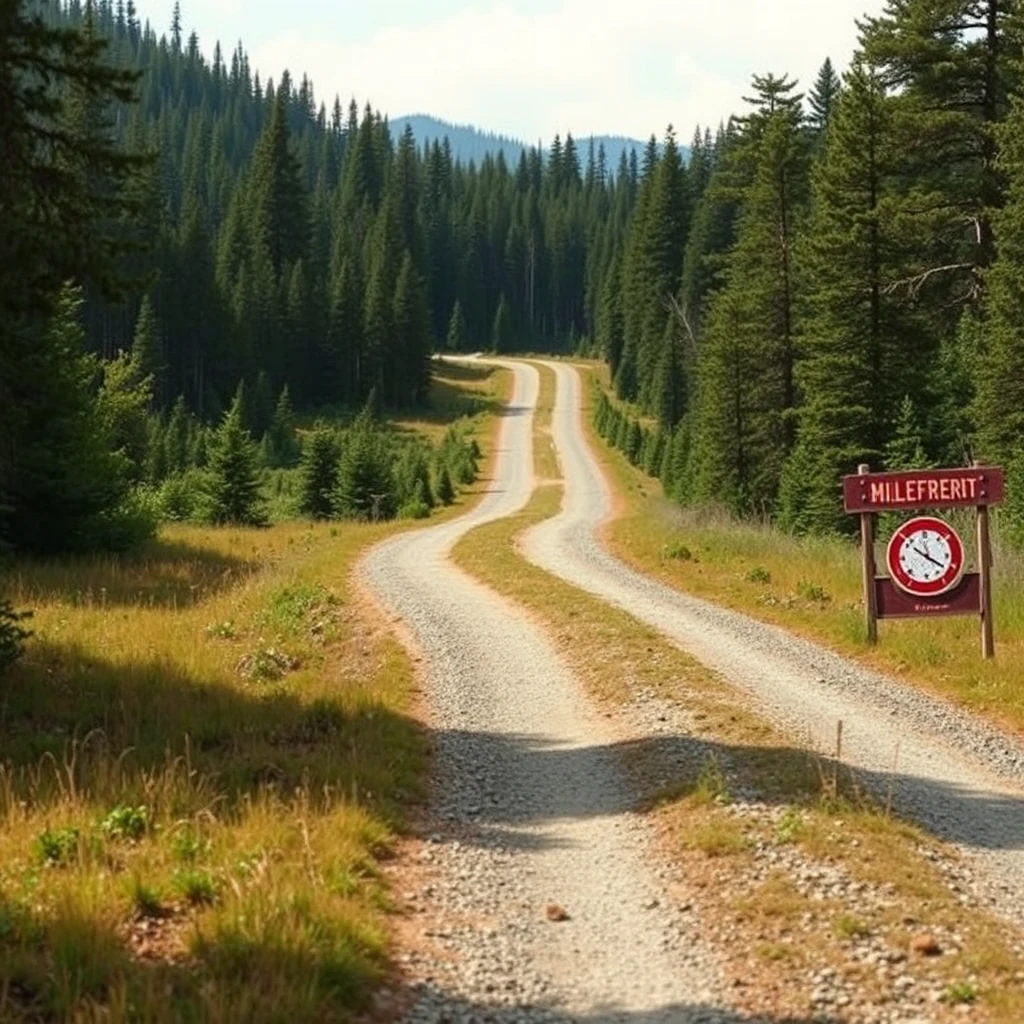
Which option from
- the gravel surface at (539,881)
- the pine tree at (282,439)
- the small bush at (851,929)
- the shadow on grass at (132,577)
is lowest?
the gravel surface at (539,881)

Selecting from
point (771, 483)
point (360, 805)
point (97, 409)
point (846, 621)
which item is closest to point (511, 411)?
point (771, 483)

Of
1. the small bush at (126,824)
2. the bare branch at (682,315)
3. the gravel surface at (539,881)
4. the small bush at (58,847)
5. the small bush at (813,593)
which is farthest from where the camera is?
the bare branch at (682,315)

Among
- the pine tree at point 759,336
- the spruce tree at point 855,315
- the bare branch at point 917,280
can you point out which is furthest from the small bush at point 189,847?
the pine tree at point 759,336

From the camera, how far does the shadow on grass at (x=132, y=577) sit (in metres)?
18.0

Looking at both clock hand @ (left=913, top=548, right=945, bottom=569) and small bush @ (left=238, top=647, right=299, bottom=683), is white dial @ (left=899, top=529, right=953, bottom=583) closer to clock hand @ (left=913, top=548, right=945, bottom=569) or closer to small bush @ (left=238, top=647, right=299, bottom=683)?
clock hand @ (left=913, top=548, right=945, bottom=569)

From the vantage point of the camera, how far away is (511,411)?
101 m

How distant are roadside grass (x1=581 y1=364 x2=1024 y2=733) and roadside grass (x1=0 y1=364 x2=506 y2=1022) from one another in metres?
6.06

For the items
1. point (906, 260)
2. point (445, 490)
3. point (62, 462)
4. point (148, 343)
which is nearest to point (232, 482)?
point (62, 462)

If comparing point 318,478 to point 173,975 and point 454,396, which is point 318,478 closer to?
point 173,975

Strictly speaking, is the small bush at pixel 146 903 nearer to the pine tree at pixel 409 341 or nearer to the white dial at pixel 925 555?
the white dial at pixel 925 555

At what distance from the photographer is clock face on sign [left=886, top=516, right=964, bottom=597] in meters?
13.2

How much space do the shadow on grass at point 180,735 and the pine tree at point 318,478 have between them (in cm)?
3642

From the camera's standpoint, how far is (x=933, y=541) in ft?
43.6

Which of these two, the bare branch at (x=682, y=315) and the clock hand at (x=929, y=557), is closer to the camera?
the clock hand at (x=929, y=557)
